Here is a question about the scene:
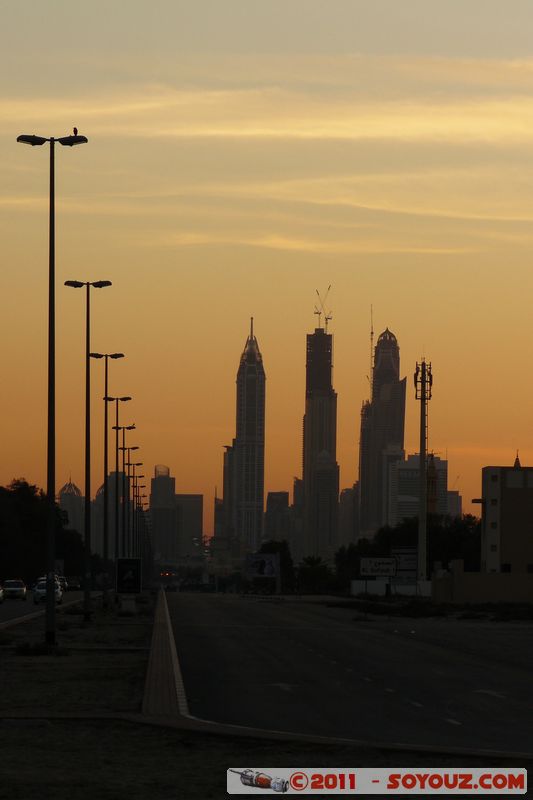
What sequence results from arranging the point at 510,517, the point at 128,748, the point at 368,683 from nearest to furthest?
the point at 128,748 → the point at 368,683 → the point at 510,517

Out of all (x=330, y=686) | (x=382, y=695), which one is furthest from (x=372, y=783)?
(x=330, y=686)

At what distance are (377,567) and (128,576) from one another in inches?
1925

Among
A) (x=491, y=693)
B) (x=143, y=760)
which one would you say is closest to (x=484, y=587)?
(x=491, y=693)

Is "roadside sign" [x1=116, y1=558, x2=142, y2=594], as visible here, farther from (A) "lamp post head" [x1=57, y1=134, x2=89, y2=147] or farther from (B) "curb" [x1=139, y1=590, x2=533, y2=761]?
(B) "curb" [x1=139, y1=590, x2=533, y2=761]

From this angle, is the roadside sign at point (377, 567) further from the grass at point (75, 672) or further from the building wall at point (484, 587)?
the grass at point (75, 672)

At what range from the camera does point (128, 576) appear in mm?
83188

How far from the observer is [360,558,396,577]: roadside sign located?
127562 mm

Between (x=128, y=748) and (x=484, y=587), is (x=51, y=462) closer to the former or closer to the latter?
(x=128, y=748)

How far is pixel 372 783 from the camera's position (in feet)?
52.6

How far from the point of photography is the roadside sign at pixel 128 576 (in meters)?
83.1

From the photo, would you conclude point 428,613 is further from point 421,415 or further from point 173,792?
point 173,792

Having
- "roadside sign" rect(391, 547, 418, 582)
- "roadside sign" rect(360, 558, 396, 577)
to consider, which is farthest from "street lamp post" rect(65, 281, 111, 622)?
"roadside sign" rect(391, 547, 418, 582)

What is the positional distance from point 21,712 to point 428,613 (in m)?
67.3

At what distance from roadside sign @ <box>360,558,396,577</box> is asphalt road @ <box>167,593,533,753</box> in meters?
65.4
